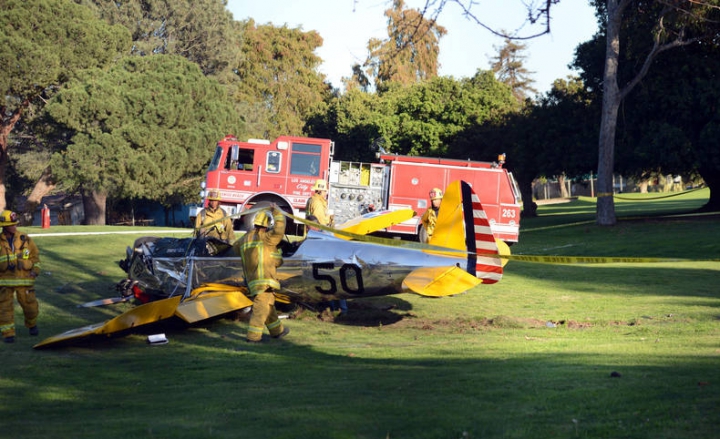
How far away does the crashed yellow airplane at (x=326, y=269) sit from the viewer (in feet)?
34.2

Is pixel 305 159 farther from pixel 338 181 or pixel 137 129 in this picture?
pixel 137 129

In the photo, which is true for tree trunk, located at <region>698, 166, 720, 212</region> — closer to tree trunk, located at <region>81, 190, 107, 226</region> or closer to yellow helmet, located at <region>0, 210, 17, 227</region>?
yellow helmet, located at <region>0, 210, 17, 227</region>

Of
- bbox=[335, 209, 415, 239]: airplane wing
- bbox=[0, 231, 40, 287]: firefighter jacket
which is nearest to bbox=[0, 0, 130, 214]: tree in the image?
bbox=[335, 209, 415, 239]: airplane wing

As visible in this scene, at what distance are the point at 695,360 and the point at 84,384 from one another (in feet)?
20.8

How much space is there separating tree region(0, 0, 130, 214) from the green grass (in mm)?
29755

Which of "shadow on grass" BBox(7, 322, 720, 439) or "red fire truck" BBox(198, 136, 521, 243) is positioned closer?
"shadow on grass" BBox(7, 322, 720, 439)

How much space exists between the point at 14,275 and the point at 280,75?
61.8 m

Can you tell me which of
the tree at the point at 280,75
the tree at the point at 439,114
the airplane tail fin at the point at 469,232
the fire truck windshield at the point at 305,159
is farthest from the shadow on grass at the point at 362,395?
the tree at the point at 280,75

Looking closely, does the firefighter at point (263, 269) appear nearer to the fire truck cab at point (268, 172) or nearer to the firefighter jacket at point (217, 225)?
the firefighter jacket at point (217, 225)

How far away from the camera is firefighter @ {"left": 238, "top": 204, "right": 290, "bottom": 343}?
10.4 metres

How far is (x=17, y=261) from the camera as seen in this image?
10.7 meters

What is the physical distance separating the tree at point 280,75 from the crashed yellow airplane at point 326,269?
5553 centimetres

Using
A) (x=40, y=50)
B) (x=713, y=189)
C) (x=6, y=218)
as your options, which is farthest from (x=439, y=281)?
(x=40, y=50)

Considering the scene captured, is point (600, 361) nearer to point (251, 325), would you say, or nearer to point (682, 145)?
point (251, 325)
